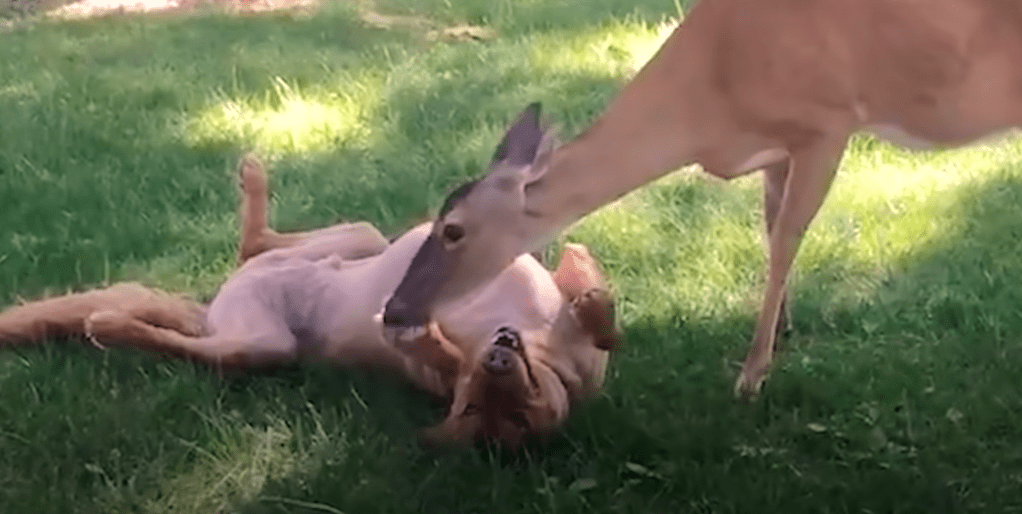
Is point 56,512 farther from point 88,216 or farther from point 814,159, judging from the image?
point 88,216

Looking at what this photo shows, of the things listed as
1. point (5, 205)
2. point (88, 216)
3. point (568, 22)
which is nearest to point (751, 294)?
point (88, 216)

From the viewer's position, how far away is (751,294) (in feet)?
8.97

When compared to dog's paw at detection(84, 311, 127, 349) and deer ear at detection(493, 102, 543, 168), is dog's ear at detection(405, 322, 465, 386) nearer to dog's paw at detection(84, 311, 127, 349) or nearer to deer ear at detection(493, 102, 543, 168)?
deer ear at detection(493, 102, 543, 168)

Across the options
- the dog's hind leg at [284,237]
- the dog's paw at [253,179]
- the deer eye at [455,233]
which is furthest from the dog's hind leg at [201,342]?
the deer eye at [455,233]

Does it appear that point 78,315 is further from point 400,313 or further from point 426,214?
point 426,214

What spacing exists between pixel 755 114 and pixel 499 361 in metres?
0.51

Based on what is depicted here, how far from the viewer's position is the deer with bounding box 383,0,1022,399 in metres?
1.84

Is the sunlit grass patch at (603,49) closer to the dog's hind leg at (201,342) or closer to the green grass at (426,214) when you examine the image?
the green grass at (426,214)

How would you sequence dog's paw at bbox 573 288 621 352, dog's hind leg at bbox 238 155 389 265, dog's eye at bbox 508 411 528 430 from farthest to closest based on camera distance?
dog's hind leg at bbox 238 155 389 265 → dog's paw at bbox 573 288 621 352 → dog's eye at bbox 508 411 528 430

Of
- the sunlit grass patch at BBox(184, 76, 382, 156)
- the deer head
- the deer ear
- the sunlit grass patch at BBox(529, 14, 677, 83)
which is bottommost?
the sunlit grass patch at BBox(529, 14, 677, 83)

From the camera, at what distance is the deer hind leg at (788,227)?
1.94m

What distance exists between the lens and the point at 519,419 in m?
2.06

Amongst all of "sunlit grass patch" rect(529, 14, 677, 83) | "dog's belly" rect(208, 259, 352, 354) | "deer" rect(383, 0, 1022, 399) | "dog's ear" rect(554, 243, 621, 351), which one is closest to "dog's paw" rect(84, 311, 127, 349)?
"dog's belly" rect(208, 259, 352, 354)

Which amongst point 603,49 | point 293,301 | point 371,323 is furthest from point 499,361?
point 603,49
